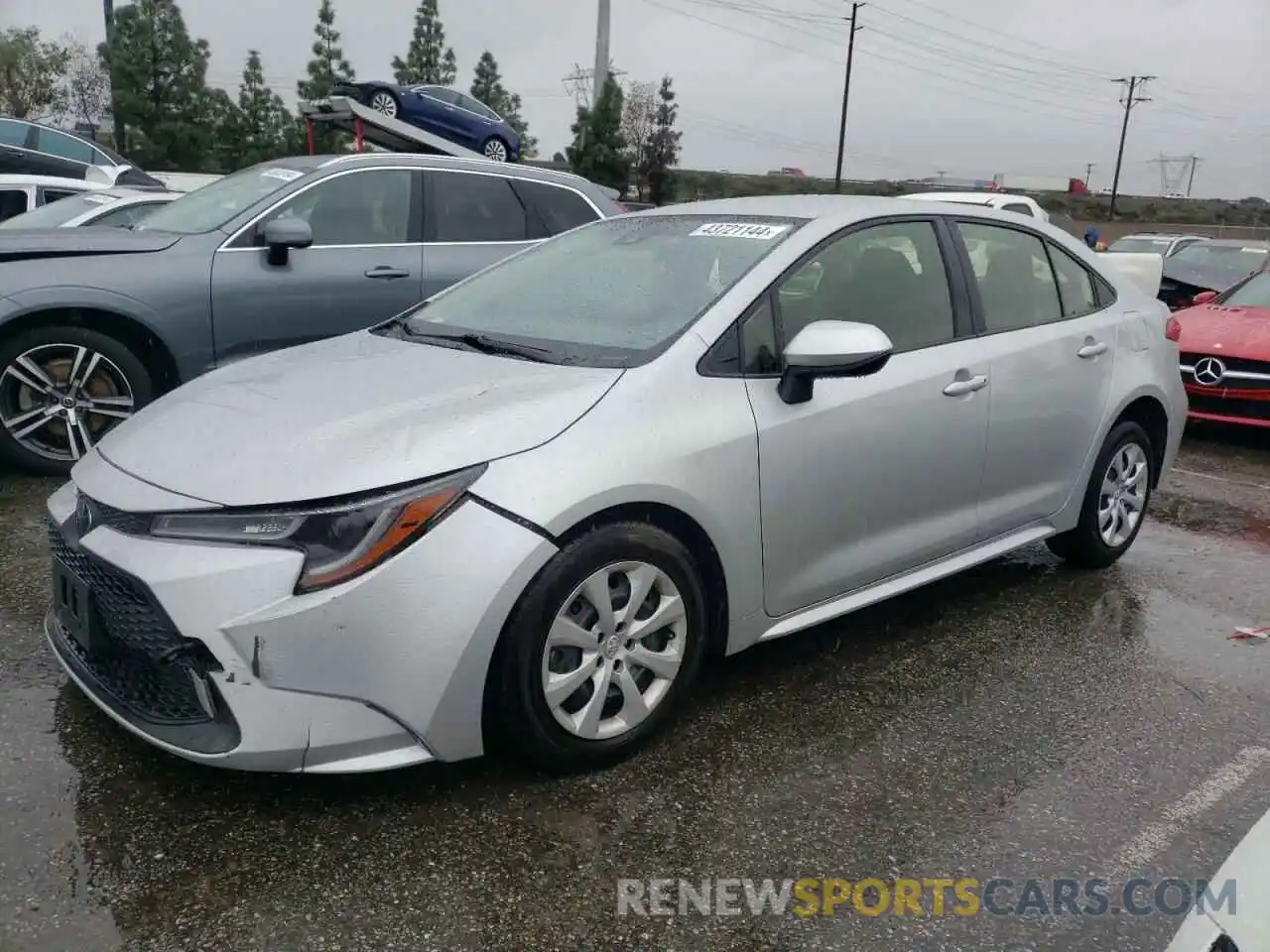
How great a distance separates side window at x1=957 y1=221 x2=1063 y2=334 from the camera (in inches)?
155

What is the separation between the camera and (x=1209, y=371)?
759 cm

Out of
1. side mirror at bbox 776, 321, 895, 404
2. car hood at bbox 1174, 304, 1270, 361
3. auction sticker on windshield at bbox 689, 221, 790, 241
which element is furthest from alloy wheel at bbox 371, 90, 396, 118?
side mirror at bbox 776, 321, 895, 404

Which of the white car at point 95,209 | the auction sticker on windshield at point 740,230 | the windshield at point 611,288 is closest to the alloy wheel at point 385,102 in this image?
the white car at point 95,209

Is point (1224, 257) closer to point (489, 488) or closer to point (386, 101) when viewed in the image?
point (386, 101)

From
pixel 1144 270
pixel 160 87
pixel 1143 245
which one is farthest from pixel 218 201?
pixel 160 87

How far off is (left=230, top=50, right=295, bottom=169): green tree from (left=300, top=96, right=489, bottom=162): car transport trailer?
3625 cm

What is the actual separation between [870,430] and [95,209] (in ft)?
22.1

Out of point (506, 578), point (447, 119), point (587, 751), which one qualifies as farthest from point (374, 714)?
point (447, 119)

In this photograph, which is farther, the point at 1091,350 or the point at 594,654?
the point at 1091,350

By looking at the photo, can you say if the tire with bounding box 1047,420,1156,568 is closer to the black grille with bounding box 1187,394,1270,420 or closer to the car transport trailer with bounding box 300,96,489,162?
the black grille with bounding box 1187,394,1270,420

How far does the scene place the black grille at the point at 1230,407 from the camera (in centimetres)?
737

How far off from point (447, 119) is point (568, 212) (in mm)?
13918

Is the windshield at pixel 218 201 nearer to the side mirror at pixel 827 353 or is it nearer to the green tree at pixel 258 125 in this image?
the side mirror at pixel 827 353

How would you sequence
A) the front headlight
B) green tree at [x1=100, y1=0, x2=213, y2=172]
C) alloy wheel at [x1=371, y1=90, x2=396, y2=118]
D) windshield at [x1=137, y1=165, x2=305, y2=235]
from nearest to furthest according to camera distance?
the front headlight
windshield at [x1=137, y1=165, x2=305, y2=235]
alloy wheel at [x1=371, y1=90, x2=396, y2=118]
green tree at [x1=100, y1=0, x2=213, y2=172]
